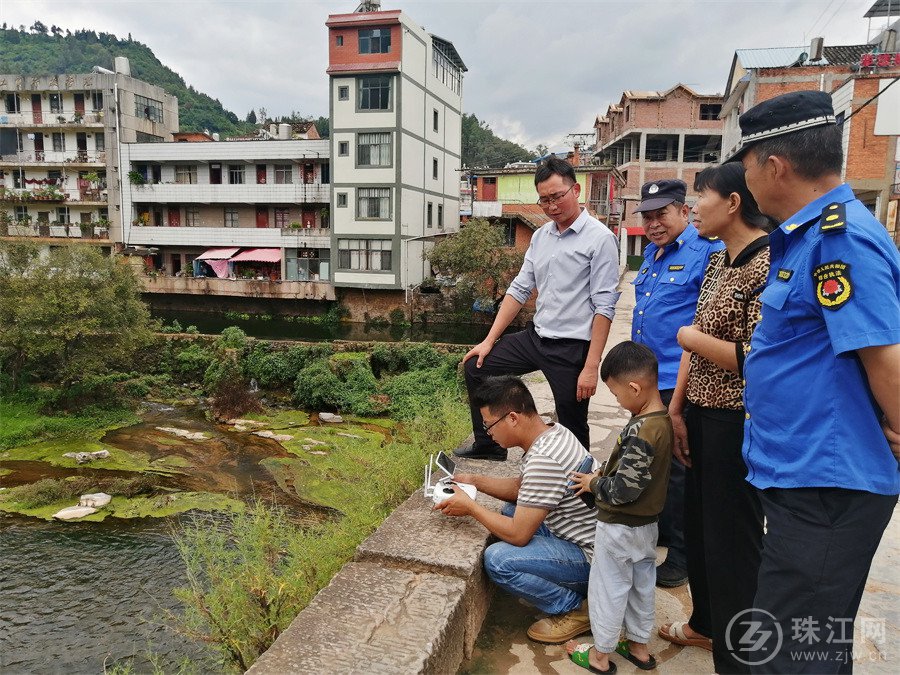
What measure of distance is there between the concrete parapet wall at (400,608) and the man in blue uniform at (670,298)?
90cm

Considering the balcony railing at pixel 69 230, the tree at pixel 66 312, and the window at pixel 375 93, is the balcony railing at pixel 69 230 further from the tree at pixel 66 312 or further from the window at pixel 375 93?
the window at pixel 375 93

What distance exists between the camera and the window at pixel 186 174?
26.7 meters

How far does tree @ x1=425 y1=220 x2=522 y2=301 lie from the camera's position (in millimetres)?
21281

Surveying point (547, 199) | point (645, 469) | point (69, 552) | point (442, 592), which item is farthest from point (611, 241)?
point (69, 552)

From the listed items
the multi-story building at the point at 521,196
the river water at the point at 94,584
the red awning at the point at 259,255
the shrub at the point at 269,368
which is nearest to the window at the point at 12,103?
the red awning at the point at 259,255

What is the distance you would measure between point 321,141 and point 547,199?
76.8 feet

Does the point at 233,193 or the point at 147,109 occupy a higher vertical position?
the point at 147,109

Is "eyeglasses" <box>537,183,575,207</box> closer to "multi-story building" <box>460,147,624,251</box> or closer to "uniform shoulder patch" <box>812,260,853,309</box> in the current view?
"uniform shoulder patch" <box>812,260,853,309</box>

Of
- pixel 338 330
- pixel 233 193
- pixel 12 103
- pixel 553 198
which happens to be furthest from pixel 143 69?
pixel 553 198

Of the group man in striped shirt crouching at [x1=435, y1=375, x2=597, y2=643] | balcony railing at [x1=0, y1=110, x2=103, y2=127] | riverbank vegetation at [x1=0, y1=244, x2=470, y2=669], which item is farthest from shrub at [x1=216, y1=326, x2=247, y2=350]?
man in striped shirt crouching at [x1=435, y1=375, x2=597, y2=643]

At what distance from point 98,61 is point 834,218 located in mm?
60118

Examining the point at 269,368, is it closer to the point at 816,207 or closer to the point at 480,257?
the point at 480,257

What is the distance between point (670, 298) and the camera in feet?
9.42

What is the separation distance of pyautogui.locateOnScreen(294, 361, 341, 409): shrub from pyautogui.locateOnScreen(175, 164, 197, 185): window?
14432 millimetres
